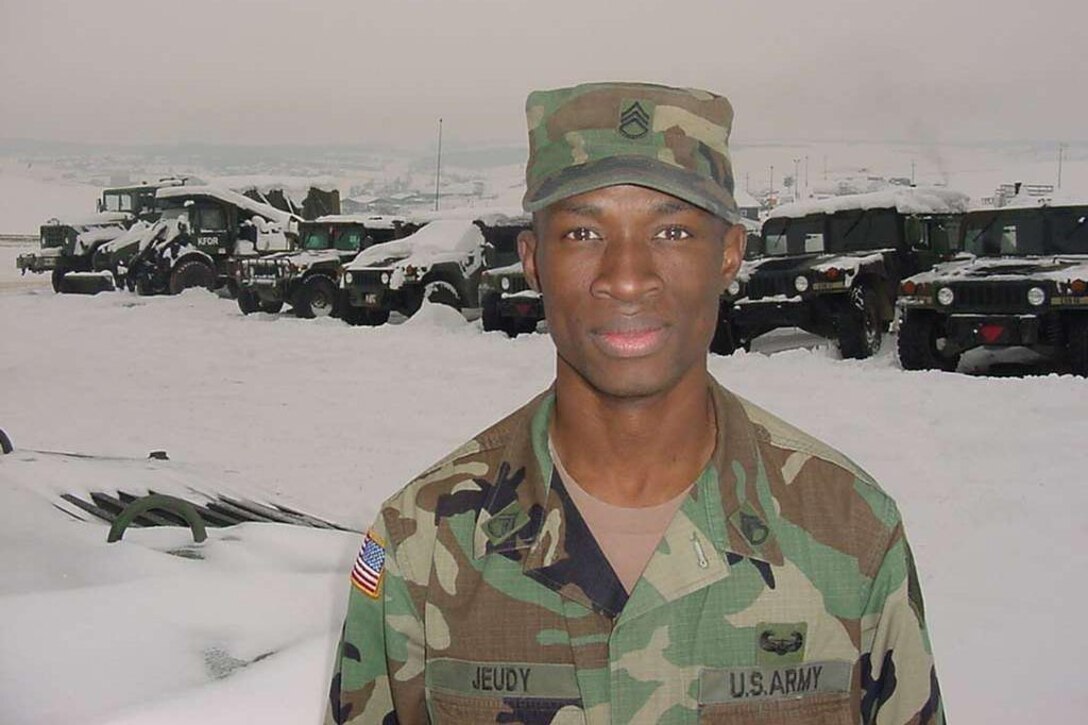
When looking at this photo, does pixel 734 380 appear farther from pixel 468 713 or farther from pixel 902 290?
pixel 468 713

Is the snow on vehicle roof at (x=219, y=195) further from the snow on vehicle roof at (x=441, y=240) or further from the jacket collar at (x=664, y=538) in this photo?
the jacket collar at (x=664, y=538)

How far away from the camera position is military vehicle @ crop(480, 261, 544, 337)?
7.47 feet

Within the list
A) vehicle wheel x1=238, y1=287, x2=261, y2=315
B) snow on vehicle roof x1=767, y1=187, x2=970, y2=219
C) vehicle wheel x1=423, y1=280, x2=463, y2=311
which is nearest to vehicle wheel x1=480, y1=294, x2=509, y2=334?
vehicle wheel x1=423, y1=280, x2=463, y2=311

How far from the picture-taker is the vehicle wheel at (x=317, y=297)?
8.05ft

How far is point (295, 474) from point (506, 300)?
0.58 m

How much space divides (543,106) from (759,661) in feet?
1.38

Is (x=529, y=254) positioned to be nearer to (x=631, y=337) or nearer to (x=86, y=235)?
(x=631, y=337)

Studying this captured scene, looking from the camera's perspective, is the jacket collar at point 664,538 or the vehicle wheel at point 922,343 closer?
the jacket collar at point 664,538

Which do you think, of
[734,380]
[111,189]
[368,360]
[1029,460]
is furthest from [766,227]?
[111,189]

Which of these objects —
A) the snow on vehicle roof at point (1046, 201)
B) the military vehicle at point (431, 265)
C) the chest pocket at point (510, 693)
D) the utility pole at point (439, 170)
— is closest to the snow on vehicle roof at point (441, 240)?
the military vehicle at point (431, 265)

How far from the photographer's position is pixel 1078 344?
2.08 m

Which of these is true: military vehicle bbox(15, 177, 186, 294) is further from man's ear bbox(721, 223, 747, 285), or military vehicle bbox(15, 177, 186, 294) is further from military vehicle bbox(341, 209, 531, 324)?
man's ear bbox(721, 223, 747, 285)

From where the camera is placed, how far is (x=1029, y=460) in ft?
6.10

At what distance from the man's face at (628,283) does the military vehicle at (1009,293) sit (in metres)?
1.41
